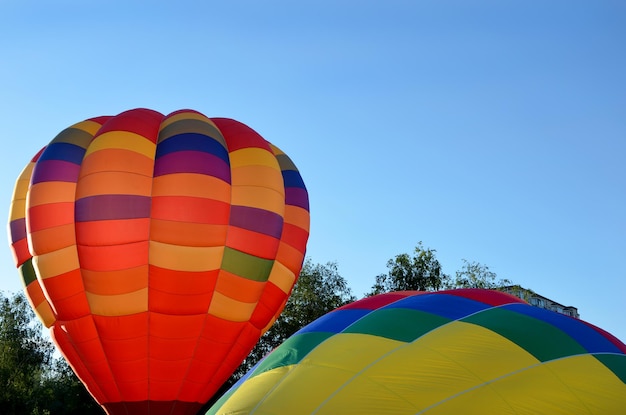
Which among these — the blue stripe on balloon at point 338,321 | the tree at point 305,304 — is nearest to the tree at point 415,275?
the tree at point 305,304

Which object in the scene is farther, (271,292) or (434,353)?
(271,292)

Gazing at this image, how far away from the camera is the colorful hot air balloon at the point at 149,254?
43.3 feet

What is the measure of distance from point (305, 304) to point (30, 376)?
9.30m

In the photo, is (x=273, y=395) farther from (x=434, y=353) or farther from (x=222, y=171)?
(x=222, y=171)

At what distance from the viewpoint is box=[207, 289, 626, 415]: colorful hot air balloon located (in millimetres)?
5324

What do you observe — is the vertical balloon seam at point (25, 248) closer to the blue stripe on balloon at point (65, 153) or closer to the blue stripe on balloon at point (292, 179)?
the blue stripe on balloon at point (65, 153)

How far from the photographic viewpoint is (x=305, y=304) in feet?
92.5

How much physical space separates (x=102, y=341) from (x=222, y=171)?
3423 mm

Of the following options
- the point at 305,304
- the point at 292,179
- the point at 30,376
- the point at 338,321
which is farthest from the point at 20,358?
the point at 338,321

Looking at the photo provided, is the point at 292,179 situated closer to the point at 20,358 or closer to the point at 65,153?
the point at 65,153

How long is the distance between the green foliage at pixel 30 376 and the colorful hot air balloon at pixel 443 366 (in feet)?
64.4

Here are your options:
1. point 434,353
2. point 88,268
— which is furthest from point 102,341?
point 434,353

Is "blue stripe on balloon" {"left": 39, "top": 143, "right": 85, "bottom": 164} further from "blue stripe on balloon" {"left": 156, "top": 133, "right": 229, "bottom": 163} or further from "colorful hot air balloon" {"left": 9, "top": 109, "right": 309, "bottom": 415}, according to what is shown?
"blue stripe on balloon" {"left": 156, "top": 133, "right": 229, "bottom": 163}

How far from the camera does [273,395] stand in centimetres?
559
